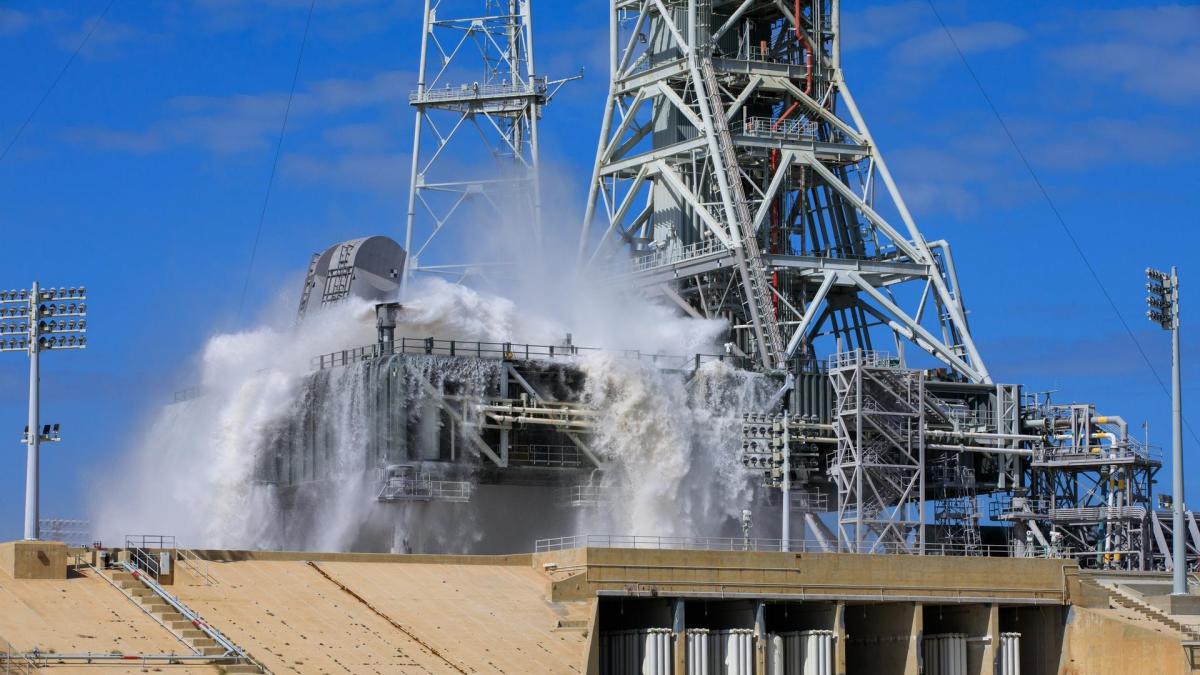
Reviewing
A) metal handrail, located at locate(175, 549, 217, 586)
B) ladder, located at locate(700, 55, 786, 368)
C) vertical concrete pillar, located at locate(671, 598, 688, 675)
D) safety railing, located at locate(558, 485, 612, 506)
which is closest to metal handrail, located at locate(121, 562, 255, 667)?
metal handrail, located at locate(175, 549, 217, 586)

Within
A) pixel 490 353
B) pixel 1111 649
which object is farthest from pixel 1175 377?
pixel 490 353

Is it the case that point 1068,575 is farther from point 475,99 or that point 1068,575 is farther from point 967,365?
point 475,99

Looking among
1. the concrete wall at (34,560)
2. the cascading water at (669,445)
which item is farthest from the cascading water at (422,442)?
the concrete wall at (34,560)

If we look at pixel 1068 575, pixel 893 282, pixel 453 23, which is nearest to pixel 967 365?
pixel 893 282

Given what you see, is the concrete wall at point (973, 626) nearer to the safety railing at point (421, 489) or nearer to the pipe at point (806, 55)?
the safety railing at point (421, 489)

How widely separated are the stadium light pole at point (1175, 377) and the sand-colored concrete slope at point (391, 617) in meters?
20.2

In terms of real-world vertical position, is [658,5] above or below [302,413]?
above

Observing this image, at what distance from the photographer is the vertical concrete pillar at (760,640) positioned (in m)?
67.8

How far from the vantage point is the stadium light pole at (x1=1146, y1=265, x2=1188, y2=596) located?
70438 millimetres

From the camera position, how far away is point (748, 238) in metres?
92.9

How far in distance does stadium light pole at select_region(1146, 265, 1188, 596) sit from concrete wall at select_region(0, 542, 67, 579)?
35174mm

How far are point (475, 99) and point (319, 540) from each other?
2541cm

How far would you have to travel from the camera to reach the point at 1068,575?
7594 cm

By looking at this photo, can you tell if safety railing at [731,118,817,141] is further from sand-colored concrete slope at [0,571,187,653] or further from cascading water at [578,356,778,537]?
sand-colored concrete slope at [0,571,187,653]
